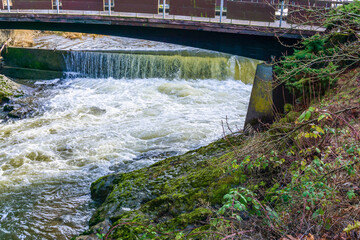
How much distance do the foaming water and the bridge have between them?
286 cm

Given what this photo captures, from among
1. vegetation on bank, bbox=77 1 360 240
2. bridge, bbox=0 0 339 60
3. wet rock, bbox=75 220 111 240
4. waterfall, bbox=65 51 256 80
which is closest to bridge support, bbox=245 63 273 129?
vegetation on bank, bbox=77 1 360 240

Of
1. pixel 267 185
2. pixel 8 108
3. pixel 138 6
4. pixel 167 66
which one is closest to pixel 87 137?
pixel 8 108

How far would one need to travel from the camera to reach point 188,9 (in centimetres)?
1403

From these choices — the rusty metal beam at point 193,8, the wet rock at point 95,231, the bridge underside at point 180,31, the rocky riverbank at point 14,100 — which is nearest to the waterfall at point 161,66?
the bridge underside at point 180,31

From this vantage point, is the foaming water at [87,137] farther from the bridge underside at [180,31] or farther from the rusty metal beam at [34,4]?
the rusty metal beam at [34,4]

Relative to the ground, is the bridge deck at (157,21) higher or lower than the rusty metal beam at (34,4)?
lower

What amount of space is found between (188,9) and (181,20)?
85 cm

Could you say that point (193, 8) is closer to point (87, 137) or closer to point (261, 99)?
point (261, 99)

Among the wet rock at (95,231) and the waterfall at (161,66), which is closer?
the wet rock at (95,231)

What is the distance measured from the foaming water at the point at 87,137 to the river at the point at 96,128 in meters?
0.03

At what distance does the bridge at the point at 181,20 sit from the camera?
12531mm

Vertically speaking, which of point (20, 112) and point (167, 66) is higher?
point (167, 66)

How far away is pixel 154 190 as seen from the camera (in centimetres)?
708

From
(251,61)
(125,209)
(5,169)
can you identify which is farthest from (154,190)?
(251,61)
